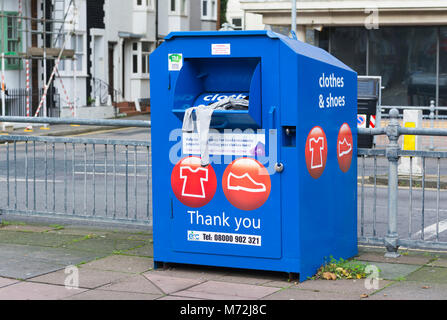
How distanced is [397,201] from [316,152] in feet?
4.57

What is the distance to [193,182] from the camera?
709cm

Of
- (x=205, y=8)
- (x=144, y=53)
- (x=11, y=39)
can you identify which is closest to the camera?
(x=11, y=39)

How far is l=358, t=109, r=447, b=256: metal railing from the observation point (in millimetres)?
7797

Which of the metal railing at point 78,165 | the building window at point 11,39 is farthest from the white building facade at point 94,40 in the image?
the metal railing at point 78,165

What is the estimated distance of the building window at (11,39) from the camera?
30.5 meters

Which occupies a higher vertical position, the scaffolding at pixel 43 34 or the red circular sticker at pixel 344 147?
the scaffolding at pixel 43 34

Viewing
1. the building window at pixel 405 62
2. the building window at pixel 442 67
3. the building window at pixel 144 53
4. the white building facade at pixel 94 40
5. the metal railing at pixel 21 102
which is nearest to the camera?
the metal railing at pixel 21 102

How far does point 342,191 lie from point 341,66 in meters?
1.14

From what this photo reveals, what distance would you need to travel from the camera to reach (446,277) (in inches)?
278

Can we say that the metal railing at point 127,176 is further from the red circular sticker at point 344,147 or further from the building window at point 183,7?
the building window at point 183,7

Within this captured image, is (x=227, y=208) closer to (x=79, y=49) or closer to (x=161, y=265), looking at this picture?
(x=161, y=265)

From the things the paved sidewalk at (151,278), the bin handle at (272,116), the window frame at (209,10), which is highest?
the window frame at (209,10)

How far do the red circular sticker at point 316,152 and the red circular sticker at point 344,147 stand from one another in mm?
383

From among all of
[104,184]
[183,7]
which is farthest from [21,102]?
[104,184]
